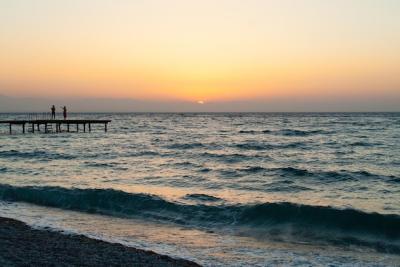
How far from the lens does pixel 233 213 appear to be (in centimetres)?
1459

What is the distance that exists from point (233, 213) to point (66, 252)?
21.6ft

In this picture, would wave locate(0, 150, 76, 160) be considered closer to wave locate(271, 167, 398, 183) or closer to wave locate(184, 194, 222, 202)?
wave locate(271, 167, 398, 183)

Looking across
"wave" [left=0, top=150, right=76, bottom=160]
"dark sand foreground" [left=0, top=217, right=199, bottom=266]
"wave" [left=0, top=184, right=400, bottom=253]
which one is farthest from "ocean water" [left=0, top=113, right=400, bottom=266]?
"wave" [left=0, top=150, right=76, bottom=160]

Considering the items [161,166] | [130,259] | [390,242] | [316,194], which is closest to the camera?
[130,259]

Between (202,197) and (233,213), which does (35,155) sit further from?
(233,213)

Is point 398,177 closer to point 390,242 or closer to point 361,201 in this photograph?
point 361,201

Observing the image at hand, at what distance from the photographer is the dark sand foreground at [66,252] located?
8461 millimetres

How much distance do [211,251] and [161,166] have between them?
16498 mm

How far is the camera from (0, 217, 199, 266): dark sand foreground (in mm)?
8461

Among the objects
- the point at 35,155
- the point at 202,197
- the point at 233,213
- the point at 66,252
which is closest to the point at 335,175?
the point at 202,197

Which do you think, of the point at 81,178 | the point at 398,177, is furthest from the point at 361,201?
the point at 81,178

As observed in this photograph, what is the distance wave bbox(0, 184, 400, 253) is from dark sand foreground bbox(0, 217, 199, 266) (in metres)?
4.18

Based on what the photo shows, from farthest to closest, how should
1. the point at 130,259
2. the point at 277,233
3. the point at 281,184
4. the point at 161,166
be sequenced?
the point at 161,166, the point at 281,184, the point at 277,233, the point at 130,259

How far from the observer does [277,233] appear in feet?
42.1
